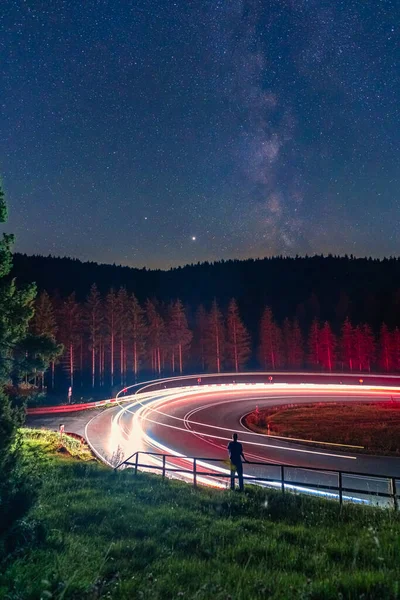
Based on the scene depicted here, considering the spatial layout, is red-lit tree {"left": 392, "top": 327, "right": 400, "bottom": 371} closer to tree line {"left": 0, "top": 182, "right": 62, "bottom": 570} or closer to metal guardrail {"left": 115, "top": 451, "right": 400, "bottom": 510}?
metal guardrail {"left": 115, "top": 451, "right": 400, "bottom": 510}

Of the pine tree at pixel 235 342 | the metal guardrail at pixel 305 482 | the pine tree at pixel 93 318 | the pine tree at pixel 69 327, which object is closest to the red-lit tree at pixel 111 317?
the pine tree at pixel 93 318

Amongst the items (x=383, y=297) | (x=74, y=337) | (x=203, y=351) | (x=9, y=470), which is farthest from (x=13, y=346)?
(x=383, y=297)

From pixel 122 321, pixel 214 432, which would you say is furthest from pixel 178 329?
pixel 214 432

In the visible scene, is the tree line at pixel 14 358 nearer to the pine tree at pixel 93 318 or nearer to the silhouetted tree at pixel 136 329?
the pine tree at pixel 93 318

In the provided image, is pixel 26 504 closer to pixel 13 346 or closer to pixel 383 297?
pixel 13 346

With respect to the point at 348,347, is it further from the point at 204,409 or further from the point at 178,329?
the point at 204,409

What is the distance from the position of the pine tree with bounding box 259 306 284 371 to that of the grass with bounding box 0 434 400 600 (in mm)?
71927

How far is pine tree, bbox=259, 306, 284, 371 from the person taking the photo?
83.6 metres

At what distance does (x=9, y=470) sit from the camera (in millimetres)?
8109

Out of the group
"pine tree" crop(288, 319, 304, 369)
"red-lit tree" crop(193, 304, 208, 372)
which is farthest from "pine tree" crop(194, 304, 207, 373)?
"pine tree" crop(288, 319, 304, 369)

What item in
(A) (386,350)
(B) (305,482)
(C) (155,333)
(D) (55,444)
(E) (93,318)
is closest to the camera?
(B) (305,482)

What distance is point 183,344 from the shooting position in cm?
8162

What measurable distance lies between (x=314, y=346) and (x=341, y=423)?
52882mm

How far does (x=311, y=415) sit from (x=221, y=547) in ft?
106
